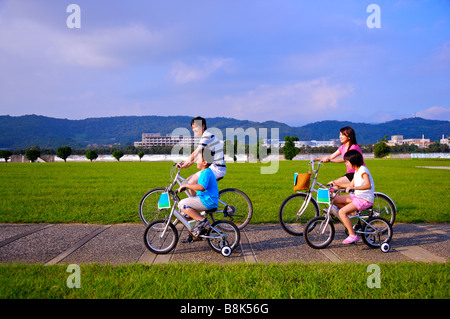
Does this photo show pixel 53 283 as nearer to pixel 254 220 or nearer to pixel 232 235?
pixel 232 235

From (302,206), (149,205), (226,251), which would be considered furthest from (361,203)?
(149,205)

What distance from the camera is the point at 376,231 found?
199 inches

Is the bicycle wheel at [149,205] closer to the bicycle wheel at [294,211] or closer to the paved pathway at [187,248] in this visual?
the paved pathway at [187,248]

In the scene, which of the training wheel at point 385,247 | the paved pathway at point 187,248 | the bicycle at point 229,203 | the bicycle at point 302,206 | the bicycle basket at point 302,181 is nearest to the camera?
the paved pathway at point 187,248

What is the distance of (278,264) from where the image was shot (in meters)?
4.32

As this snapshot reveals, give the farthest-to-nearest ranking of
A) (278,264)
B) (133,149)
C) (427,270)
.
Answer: (133,149)
(278,264)
(427,270)

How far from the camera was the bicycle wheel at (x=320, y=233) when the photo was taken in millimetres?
5012

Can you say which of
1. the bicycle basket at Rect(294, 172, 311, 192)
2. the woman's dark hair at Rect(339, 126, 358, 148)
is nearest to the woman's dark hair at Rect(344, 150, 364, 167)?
the woman's dark hair at Rect(339, 126, 358, 148)

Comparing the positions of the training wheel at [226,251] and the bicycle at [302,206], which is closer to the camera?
the training wheel at [226,251]

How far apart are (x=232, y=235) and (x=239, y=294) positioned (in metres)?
1.90

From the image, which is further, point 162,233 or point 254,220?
point 254,220

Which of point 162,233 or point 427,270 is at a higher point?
point 162,233

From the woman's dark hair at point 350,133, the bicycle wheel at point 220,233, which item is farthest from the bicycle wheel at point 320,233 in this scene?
the woman's dark hair at point 350,133
